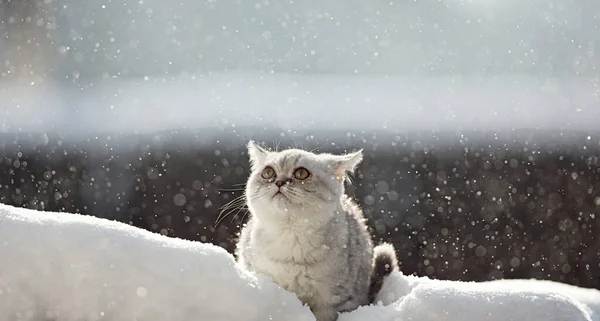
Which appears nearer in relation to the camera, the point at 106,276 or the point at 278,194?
the point at 106,276

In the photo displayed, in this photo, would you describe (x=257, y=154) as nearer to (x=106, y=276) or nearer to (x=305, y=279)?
(x=305, y=279)

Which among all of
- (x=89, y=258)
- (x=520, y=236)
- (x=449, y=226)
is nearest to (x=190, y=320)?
(x=89, y=258)

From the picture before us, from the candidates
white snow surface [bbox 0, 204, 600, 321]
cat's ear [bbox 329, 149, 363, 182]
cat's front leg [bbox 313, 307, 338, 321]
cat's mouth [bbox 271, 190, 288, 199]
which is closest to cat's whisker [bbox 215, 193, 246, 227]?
cat's mouth [bbox 271, 190, 288, 199]

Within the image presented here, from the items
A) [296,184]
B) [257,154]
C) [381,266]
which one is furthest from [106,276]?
[381,266]

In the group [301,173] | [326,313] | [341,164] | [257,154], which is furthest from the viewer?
[257,154]

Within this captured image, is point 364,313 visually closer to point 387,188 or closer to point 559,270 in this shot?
point 387,188

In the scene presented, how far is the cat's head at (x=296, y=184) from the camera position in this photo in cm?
173

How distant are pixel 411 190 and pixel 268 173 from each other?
5.43ft

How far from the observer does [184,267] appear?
3.52 feet

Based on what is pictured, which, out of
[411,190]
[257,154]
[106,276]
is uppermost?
[106,276]

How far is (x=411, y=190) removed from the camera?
334 cm

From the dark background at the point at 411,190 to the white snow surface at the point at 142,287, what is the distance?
6.69 ft

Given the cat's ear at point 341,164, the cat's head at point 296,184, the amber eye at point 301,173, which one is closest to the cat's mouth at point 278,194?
the cat's head at point 296,184

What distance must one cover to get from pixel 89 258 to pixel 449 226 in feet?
8.71
